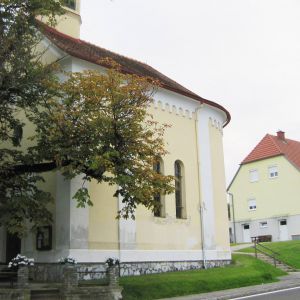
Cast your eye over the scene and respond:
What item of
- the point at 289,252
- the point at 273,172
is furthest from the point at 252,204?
the point at 289,252

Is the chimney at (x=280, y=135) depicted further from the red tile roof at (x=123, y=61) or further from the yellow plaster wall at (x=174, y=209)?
the yellow plaster wall at (x=174, y=209)

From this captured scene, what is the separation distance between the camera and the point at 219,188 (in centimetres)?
2602

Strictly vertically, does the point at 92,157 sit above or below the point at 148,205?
above

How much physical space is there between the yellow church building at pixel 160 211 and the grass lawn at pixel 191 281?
4.83 feet

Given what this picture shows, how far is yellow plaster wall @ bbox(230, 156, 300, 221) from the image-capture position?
152ft

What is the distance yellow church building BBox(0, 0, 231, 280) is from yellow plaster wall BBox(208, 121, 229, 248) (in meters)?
0.05

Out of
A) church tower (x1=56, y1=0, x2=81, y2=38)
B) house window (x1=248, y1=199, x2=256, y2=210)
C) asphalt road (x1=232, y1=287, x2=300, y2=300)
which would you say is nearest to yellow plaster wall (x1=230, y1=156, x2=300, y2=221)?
house window (x1=248, y1=199, x2=256, y2=210)

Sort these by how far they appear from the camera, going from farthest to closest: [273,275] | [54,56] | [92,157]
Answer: [273,275] → [54,56] → [92,157]

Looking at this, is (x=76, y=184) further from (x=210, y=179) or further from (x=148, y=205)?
(x=210, y=179)

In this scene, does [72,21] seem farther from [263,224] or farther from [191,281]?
[263,224]

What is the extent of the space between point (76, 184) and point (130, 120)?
4.64m

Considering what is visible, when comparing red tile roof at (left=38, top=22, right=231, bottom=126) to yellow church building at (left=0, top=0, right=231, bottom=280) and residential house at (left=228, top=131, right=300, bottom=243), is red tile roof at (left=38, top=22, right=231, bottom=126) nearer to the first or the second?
yellow church building at (left=0, top=0, right=231, bottom=280)

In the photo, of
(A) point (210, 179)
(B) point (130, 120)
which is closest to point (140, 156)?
(B) point (130, 120)

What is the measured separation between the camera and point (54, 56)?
20.7 metres
